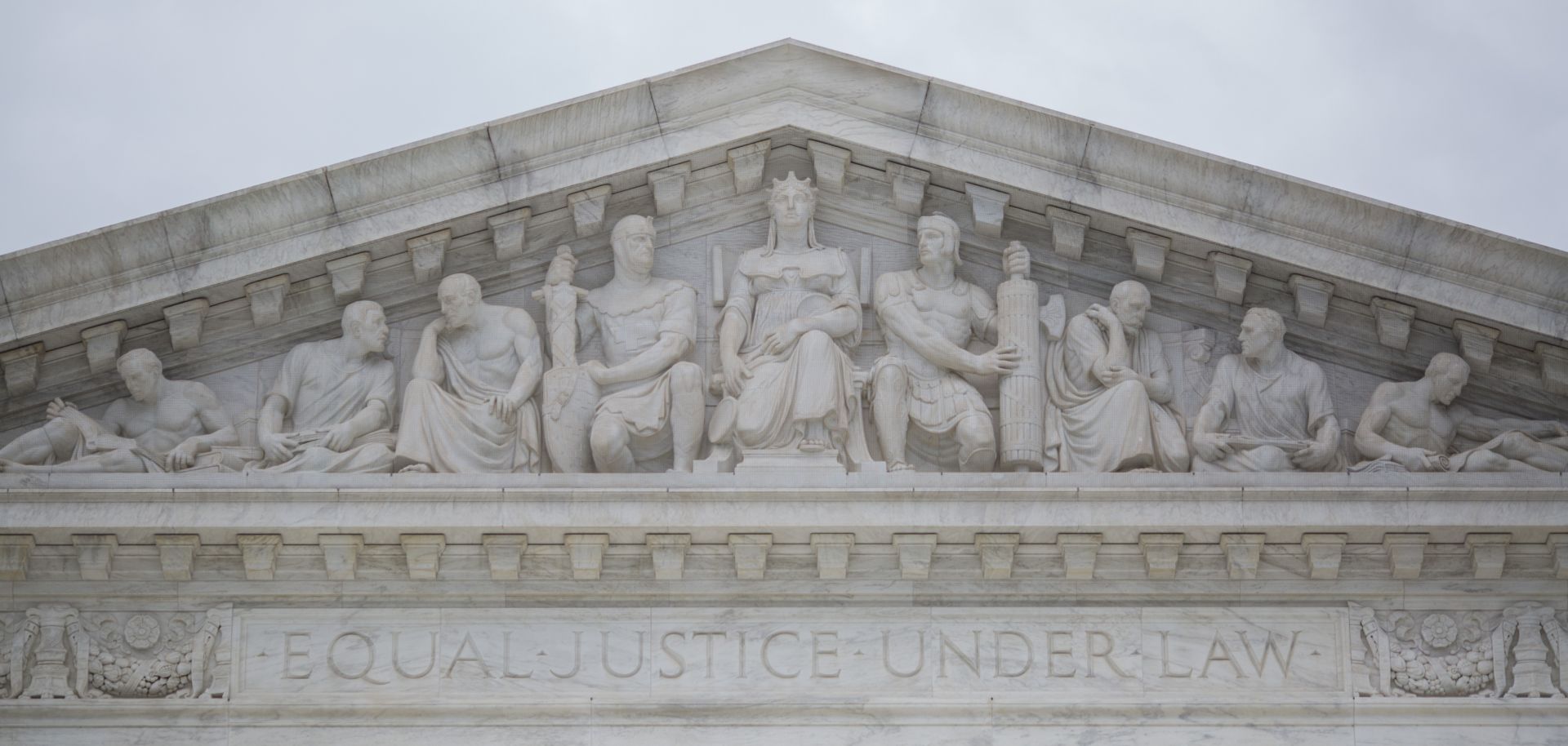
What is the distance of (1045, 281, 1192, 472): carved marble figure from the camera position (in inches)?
766

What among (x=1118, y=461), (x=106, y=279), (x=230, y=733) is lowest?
(x=230, y=733)

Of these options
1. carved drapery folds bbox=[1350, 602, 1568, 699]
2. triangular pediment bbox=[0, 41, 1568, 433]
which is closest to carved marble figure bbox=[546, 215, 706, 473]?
triangular pediment bbox=[0, 41, 1568, 433]

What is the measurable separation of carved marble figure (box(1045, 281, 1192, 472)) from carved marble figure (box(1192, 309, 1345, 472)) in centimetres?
23

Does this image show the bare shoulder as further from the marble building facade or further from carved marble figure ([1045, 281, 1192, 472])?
carved marble figure ([1045, 281, 1192, 472])

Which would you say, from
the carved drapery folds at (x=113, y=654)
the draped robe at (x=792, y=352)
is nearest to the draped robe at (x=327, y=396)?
the carved drapery folds at (x=113, y=654)

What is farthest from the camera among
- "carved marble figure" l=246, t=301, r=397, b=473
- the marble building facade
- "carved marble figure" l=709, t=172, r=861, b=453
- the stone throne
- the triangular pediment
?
the triangular pediment

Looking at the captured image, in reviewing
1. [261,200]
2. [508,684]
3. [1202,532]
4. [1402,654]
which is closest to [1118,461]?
[1202,532]

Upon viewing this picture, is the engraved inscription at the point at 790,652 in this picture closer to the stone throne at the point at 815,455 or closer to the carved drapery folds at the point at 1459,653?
the carved drapery folds at the point at 1459,653

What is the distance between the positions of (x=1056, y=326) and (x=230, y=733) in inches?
235

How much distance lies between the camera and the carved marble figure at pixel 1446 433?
63.9 ft

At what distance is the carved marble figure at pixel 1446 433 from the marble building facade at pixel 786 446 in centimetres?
3

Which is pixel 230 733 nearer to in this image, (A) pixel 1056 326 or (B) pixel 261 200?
(B) pixel 261 200

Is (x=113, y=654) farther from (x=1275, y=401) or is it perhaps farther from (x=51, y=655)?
(x=1275, y=401)

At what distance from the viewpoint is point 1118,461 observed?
19.4 m
